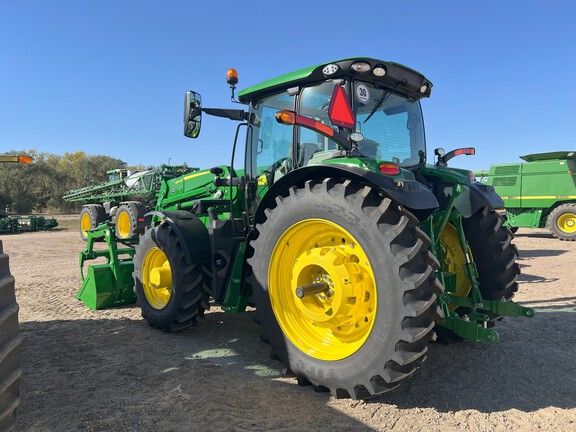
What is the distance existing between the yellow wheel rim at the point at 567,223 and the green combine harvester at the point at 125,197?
1315 cm

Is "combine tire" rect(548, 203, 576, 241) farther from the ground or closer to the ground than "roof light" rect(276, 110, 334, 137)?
closer to the ground

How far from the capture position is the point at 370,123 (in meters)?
3.48

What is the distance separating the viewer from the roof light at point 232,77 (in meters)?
4.05

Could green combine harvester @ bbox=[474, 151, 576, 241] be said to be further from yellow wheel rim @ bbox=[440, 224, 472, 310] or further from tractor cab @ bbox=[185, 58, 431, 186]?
tractor cab @ bbox=[185, 58, 431, 186]

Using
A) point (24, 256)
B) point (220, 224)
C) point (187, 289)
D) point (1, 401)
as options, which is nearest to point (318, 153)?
point (220, 224)

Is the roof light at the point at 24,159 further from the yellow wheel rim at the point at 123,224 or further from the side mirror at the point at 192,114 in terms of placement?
the yellow wheel rim at the point at 123,224

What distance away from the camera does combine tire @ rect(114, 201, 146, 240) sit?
13298mm

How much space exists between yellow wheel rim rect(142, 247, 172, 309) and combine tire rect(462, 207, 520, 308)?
317cm

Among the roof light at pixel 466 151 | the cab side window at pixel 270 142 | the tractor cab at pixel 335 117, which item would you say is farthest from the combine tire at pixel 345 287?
the roof light at pixel 466 151

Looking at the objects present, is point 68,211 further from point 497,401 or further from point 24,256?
point 497,401

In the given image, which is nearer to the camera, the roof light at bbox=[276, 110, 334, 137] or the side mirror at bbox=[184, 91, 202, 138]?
the roof light at bbox=[276, 110, 334, 137]

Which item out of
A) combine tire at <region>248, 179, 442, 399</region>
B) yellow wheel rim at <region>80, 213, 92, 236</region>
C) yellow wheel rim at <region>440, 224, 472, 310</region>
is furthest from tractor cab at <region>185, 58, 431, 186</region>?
yellow wheel rim at <region>80, 213, 92, 236</region>

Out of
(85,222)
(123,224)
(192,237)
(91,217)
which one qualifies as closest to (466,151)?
(192,237)

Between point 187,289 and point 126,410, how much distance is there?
1483 millimetres
